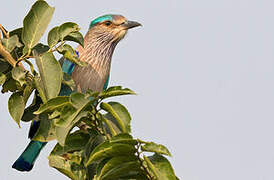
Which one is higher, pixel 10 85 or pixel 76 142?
pixel 10 85

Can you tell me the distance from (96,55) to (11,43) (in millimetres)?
2043

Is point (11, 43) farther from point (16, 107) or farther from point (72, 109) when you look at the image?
point (72, 109)

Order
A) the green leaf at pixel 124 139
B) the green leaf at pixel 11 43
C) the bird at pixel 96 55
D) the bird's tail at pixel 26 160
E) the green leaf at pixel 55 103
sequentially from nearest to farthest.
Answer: the green leaf at pixel 124 139
the green leaf at pixel 55 103
the green leaf at pixel 11 43
the bird's tail at pixel 26 160
the bird at pixel 96 55

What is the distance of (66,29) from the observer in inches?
101

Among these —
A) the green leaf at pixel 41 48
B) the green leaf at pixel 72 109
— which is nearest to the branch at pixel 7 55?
the green leaf at pixel 41 48

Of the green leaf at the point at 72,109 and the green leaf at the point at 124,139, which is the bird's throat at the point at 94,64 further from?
the green leaf at the point at 124,139

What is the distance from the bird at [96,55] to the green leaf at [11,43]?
137cm

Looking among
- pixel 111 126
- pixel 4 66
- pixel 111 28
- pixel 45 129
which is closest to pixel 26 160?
pixel 45 129

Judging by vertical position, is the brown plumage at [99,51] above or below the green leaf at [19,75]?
below

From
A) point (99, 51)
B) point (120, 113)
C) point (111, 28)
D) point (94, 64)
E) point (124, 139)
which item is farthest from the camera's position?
point (111, 28)

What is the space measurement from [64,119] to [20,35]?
768 mm

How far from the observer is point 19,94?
8.11 feet

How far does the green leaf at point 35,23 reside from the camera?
250cm

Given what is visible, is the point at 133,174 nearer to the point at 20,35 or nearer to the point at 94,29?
the point at 20,35
